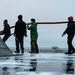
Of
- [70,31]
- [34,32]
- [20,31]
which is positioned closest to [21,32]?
[20,31]

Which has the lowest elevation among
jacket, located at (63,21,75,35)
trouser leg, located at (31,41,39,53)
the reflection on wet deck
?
trouser leg, located at (31,41,39,53)

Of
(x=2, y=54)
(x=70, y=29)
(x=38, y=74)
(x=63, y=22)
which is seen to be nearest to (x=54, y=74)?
(x=38, y=74)

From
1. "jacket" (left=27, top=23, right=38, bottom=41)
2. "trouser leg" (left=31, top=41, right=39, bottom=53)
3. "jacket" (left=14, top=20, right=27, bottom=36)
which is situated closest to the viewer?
"jacket" (left=14, top=20, right=27, bottom=36)

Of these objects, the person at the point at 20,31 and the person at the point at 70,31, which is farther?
the person at the point at 20,31

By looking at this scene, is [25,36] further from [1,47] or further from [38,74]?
[38,74]

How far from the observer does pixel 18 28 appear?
19406mm

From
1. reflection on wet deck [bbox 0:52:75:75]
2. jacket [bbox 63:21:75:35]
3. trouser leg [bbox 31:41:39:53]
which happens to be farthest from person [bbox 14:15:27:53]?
reflection on wet deck [bbox 0:52:75:75]

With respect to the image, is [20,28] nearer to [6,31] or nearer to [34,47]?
[34,47]

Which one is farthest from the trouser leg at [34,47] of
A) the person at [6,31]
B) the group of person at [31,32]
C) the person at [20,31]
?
the person at [6,31]

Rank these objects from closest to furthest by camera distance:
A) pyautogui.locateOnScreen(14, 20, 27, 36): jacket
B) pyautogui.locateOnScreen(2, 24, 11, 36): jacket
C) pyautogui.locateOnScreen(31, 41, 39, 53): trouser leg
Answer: pyautogui.locateOnScreen(14, 20, 27, 36): jacket, pyautogui.locateOnScreen(31, 41, 39, 53): trouser leg, pyautogui.locateOnScreen(2, 24, 11, 36): jacket

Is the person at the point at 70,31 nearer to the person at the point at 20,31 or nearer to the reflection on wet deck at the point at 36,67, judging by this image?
the person at the point at 20,31

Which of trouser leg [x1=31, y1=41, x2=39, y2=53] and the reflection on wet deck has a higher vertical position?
the reflection on wet deck

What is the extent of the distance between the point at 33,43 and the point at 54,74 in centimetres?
1291

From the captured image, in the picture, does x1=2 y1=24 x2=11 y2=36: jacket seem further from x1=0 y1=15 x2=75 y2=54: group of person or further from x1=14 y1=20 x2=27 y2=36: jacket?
x1=14 y1=20 x2=27 y2=36: jacket
